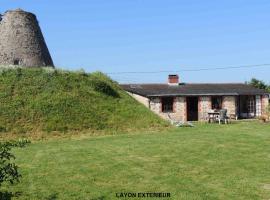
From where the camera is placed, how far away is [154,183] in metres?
9.90

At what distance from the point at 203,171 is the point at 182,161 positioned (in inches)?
64.5

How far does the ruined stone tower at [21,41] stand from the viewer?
31.4 metres

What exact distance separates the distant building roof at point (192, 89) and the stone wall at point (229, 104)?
564mm

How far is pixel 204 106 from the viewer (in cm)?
3406

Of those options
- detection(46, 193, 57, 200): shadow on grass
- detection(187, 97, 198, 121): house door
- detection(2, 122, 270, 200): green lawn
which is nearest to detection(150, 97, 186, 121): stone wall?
detection(187, 97, 198, 121): house door

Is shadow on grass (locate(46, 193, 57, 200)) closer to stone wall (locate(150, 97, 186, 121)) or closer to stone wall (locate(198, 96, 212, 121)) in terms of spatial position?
Answer: stone wall (locate(150, 97, 186, 121))

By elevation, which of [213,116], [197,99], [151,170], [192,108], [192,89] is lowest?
[151,170]

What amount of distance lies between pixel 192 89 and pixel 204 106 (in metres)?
1.91

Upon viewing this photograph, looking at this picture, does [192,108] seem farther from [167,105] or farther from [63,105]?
[63,105]

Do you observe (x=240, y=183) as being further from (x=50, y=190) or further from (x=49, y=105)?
(x=49, y=105)

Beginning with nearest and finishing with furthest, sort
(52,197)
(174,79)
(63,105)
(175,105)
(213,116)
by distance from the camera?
(52,197) → (63,105) → (213,116) → (175,105) → (174,79)

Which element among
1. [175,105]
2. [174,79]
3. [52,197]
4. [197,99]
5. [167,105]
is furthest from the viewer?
[174,79]

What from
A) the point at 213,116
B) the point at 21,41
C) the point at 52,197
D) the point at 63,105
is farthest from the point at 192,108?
the point at 52,197

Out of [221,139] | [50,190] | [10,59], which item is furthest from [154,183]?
[10,59]
